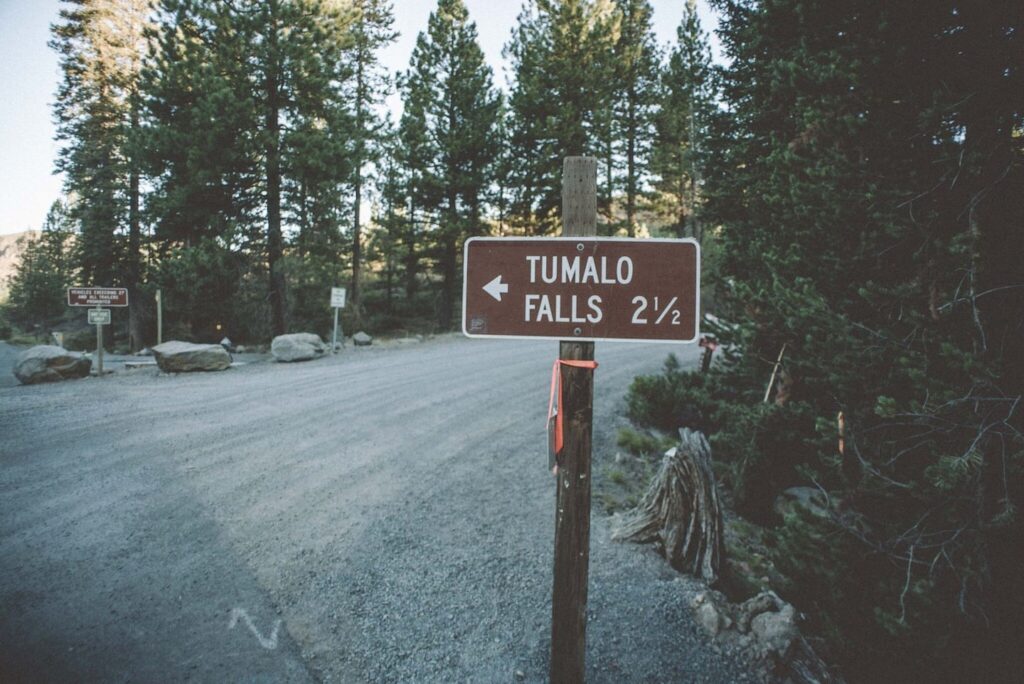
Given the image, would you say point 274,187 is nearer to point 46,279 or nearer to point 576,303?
point 576,303

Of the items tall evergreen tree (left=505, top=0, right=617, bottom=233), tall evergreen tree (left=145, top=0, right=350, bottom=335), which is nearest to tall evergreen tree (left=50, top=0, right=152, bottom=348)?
tall evergreen tree (left=145, top=0, right=350, bottom=335)

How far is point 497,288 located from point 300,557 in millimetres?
3208

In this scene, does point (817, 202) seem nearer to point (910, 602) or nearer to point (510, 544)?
point (910, 602)

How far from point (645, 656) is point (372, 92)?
25.2 m

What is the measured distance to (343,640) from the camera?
2959mm

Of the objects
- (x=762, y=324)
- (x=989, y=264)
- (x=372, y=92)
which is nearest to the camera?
(x=989, y=264)

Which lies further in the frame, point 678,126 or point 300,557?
point 678,126

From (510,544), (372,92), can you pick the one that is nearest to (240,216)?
(372,92)

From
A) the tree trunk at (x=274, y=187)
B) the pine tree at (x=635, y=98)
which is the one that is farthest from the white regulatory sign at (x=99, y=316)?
the pine tree at (x=635, y=98)

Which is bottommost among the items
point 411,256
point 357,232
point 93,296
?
point 93,296

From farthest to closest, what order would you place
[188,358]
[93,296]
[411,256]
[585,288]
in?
1. [411,256]
2. [188,358]
3. [93,296]
4. [585,288]

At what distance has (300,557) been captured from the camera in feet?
12.5

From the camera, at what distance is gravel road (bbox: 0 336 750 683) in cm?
282

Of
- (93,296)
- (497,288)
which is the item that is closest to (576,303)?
(497,288)
